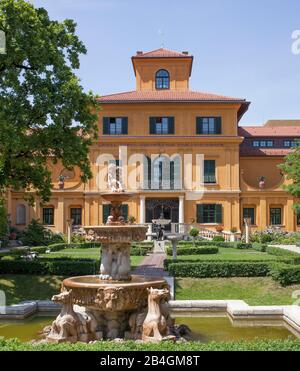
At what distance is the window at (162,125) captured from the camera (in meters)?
42.3

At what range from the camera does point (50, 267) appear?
1969 cm

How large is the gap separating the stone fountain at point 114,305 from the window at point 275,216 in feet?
106

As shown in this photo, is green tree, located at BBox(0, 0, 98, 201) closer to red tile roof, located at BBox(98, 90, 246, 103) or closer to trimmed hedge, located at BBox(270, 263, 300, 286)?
trimmed hedge, located at BBox(270, 263, 300, 286)

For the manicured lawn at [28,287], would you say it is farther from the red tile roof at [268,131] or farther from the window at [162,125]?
the red tile roof at [268,131]

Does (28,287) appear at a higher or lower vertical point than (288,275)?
lower

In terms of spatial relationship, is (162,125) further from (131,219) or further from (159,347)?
(159,347)

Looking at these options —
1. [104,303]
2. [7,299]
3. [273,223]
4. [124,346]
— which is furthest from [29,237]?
[124,346]

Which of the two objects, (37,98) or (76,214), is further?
(76,214)

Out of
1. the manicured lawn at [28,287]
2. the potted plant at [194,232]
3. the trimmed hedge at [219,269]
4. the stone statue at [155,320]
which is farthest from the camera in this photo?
the potted plant at [194,232]

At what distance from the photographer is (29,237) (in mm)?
34844

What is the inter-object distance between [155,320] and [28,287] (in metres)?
8.72

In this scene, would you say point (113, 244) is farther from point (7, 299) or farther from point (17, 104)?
point (17, 104)

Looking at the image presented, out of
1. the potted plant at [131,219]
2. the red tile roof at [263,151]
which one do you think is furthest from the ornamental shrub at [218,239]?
the red tile roof at [263,151]

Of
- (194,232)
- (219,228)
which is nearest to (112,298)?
(194,232)
